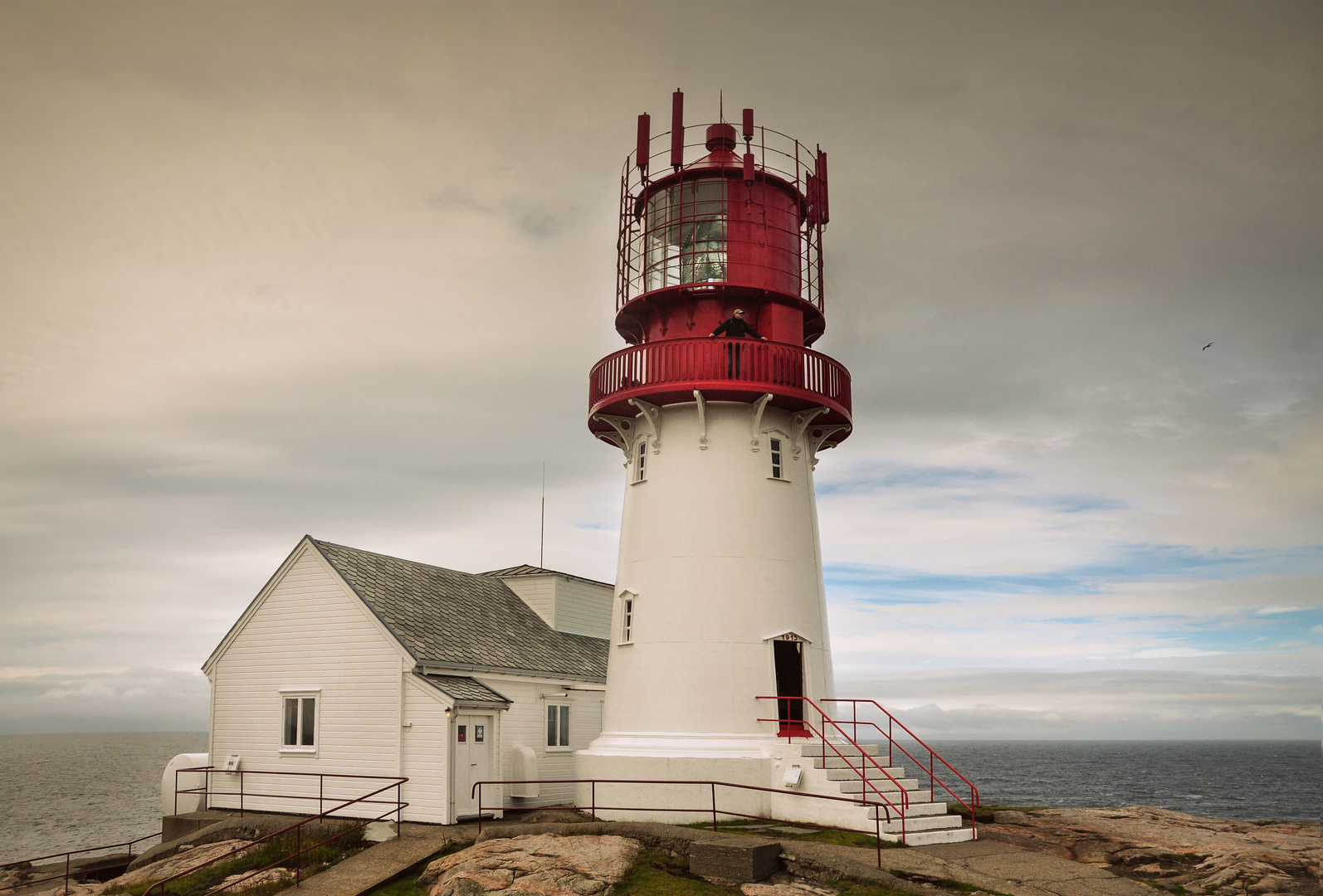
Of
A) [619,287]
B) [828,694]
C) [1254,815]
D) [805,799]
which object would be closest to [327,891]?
[805,799]

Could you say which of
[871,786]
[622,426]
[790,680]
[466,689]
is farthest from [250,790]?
[871,786]

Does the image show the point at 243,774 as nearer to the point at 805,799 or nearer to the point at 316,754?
the point at 316,754

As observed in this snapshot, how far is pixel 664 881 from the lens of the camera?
52.4 ft

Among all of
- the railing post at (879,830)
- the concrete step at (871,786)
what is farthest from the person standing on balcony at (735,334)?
the railing post at (879,830)

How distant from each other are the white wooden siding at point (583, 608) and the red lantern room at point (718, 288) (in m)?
8.68

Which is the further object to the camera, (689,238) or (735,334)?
(689,238)

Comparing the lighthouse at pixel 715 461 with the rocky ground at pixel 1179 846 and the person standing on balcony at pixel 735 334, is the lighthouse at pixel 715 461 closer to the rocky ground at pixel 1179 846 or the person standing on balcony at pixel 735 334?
the person standing on balcony at pixel 735 334

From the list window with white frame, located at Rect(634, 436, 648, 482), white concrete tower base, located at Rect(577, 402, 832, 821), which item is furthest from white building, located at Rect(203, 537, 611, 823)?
window with white frame, located at Rect(634, 436, 648, 482)

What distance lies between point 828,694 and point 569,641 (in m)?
9.78

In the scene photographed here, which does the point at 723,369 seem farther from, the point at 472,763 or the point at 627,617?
the point at 472,763

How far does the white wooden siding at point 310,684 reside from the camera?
870 inches

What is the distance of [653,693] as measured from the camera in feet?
68.4

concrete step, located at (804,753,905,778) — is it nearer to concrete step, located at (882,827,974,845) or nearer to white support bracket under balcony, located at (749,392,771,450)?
concrete step, located at (882,827,974,845)

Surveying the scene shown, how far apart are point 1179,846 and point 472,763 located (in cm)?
1330
